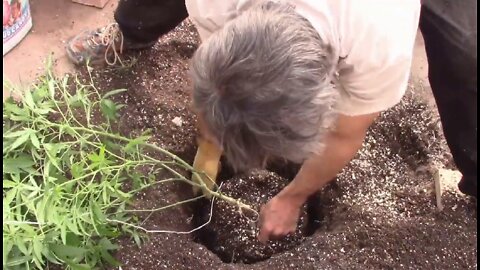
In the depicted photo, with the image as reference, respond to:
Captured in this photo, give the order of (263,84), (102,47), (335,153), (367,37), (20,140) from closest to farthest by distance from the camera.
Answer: (263,84)
(367,37)
(335,153)
(20,140)
(102,47)

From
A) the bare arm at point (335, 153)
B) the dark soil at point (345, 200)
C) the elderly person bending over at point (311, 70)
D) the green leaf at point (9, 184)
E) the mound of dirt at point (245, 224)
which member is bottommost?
the mound of dirt at point (245, 224)

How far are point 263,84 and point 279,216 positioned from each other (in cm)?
55

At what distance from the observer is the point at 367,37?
3.58 ft

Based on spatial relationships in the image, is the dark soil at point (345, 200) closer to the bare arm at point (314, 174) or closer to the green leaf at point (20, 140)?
the bare arm at point (314, 174)

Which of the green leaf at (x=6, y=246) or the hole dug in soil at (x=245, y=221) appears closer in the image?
the green leaf at (x=6, y=246)

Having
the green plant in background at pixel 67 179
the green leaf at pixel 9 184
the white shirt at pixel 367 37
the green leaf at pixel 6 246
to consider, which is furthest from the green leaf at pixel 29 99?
the white shirt at pixel 367 37

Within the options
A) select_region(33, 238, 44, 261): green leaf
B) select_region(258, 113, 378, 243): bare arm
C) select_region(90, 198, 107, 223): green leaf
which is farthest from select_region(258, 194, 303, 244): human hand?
select_region(33, 238, 44, 261): green leaf

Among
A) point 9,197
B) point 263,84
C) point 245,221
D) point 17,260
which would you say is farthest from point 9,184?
point 263,84

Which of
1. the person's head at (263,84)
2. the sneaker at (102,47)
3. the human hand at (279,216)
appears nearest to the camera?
the person's head at (263,84)

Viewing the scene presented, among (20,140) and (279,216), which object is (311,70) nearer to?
(279,216)

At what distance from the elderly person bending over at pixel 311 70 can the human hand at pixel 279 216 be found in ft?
0.16

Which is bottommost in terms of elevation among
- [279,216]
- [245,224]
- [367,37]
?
[245,224]

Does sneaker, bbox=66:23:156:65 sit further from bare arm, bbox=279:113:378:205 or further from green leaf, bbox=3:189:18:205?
bare arm, bbox=279:113:378:205

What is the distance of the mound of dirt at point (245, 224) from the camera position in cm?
159
